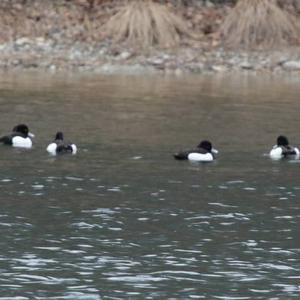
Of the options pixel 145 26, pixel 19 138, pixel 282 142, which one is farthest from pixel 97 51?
pixel 282 142

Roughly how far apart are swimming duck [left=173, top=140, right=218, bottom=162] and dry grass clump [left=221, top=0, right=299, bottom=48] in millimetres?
18439

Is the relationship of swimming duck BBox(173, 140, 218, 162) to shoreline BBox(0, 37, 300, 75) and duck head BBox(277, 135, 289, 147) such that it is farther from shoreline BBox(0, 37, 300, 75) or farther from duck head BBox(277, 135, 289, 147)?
shoreline BBox(0, 37, 300, 75)

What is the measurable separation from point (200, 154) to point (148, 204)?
4.22 m

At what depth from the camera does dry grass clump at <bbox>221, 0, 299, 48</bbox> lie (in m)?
41.0

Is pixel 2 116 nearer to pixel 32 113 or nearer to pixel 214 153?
pixel 32 113

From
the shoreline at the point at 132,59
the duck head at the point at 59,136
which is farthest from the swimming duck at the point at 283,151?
the shoreline at the point at 132,59

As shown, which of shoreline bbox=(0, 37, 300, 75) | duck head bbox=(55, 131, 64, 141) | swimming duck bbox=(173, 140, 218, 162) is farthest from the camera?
shoreline bbox=(0, 37, 300, 75)

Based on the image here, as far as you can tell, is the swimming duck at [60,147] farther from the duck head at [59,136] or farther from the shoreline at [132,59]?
the shoreline at [132,59]

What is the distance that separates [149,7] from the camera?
134 ft

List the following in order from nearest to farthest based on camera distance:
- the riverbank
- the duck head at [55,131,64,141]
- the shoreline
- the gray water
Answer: the gray water < the duck head at [55,131,64,141] < the shoreline < the riverbank

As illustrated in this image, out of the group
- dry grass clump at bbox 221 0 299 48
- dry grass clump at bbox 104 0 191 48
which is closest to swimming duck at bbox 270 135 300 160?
dry grass clump at bbox 104 0 191 48

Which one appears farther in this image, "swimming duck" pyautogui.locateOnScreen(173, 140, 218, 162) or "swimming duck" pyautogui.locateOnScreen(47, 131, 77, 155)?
"swimming duck" pyautogui.locateOnScreen(47, 131, 77, 155)

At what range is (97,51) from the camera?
4044cm

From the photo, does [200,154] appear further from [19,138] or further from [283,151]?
[19,138]
